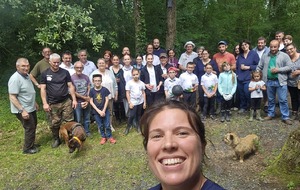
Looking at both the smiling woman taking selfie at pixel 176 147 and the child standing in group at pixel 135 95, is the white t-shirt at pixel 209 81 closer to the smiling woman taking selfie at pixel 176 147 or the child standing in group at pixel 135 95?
the child standing in group at pixel 135 95

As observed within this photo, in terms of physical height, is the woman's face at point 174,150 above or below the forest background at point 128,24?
below

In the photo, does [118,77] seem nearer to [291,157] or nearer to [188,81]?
[188,81]

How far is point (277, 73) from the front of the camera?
7.08m

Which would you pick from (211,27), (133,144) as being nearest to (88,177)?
(133,144)

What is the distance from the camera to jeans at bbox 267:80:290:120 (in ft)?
23.4

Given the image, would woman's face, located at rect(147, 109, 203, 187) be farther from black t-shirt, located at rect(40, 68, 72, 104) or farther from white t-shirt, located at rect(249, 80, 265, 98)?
white t-shirt, located at rect(249, 80, 265, 98)

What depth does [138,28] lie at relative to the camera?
1086cm

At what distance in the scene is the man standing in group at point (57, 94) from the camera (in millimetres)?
6660

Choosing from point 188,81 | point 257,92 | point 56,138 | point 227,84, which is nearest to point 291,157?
point 257,92

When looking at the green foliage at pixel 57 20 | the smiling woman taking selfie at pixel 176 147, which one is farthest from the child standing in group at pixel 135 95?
the smiling woman taking selfie at pixel 176 147

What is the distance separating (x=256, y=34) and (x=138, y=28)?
771 cm

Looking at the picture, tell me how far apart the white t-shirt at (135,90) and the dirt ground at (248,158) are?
71.3 inches

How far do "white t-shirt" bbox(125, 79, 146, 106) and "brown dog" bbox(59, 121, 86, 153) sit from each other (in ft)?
5.04

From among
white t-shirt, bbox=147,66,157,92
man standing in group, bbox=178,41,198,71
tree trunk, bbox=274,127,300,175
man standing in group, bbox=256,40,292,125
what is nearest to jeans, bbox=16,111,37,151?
white t-shirt, bbox=147,66,157,92
